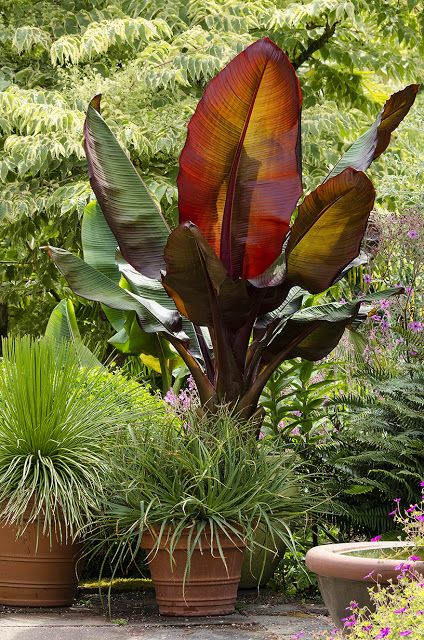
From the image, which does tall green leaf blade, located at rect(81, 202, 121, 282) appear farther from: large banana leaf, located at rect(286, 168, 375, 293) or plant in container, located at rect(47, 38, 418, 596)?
large banana leaf, located at rect(286, 168, 375, 293)

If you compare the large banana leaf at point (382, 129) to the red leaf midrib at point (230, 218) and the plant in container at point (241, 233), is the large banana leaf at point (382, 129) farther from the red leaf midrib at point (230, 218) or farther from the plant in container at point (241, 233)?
the red leaf midrib at point (230, 218)

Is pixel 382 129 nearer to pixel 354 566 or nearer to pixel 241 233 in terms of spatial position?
pixel 241 233

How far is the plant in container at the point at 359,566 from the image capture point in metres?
3.49

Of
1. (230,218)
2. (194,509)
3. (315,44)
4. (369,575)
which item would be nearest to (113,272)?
(230,218)

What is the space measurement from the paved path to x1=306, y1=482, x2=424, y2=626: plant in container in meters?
0.21

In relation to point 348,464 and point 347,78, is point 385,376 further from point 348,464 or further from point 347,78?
point 347,78

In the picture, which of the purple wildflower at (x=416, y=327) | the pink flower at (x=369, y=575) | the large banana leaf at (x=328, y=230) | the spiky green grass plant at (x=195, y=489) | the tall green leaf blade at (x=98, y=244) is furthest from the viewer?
the tall green leaf blade at (x=98, y=244)

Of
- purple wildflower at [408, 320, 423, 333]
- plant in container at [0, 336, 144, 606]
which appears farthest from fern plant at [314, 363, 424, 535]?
plant in container at [0, 336, 144, 606]

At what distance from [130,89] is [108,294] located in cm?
340

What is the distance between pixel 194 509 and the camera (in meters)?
4.42

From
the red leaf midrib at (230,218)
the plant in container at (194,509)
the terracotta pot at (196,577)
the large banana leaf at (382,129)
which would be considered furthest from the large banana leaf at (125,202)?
the terracotta pot at (196,577)

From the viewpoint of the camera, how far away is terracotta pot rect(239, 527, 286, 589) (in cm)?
504

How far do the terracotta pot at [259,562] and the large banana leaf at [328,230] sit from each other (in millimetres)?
1401

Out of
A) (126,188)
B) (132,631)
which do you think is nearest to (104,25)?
(126,188)
